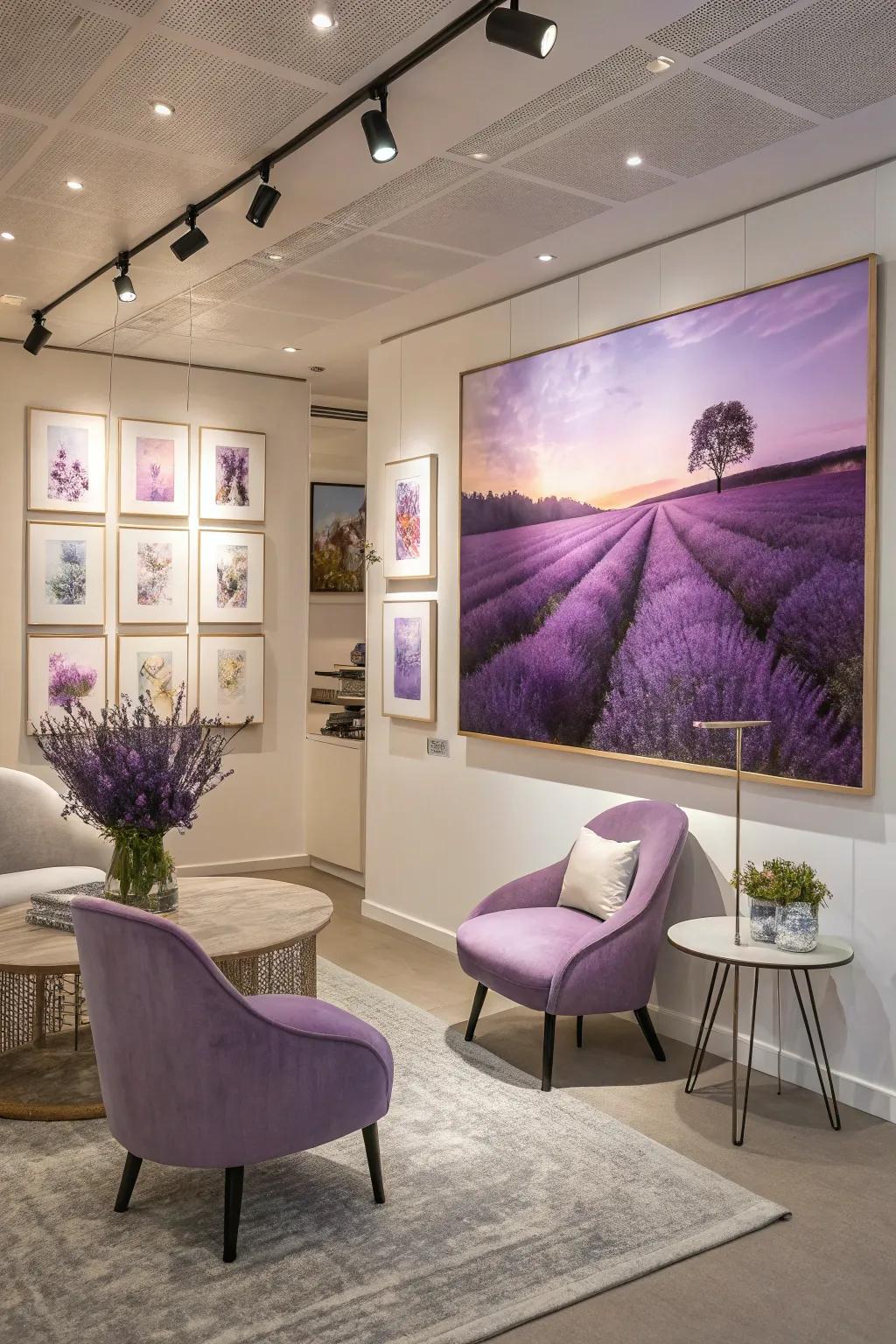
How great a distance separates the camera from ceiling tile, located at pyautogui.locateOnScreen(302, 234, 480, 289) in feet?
14.6

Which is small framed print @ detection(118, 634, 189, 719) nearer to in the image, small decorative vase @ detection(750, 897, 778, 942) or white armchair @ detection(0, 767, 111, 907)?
white armchair @ detection(0, 767, 111, 907)

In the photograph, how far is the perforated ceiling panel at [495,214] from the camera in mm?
3842

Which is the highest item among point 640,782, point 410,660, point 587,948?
point 410,660

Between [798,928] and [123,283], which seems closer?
[798,928]

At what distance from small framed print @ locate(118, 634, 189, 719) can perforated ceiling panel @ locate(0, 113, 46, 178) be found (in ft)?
10.7

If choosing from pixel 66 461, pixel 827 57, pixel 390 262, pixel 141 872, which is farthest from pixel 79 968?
pixel 66 461

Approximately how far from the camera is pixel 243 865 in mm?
7047

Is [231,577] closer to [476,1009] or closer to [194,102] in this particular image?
[476,1009]

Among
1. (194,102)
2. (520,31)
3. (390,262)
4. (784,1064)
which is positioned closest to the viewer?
(520,31)

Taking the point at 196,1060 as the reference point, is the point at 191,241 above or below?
above

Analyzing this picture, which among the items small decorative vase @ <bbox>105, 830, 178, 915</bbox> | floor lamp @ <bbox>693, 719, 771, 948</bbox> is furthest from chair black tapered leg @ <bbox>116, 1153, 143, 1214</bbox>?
floor lamp @ <bbox>693, 719, 771, 948</bbox>

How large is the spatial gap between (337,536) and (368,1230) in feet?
18.5

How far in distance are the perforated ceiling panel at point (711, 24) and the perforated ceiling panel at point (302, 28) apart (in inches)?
22.4

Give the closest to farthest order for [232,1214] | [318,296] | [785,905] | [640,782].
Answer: [232,1214], [785,905], [640,782], [318,296]
